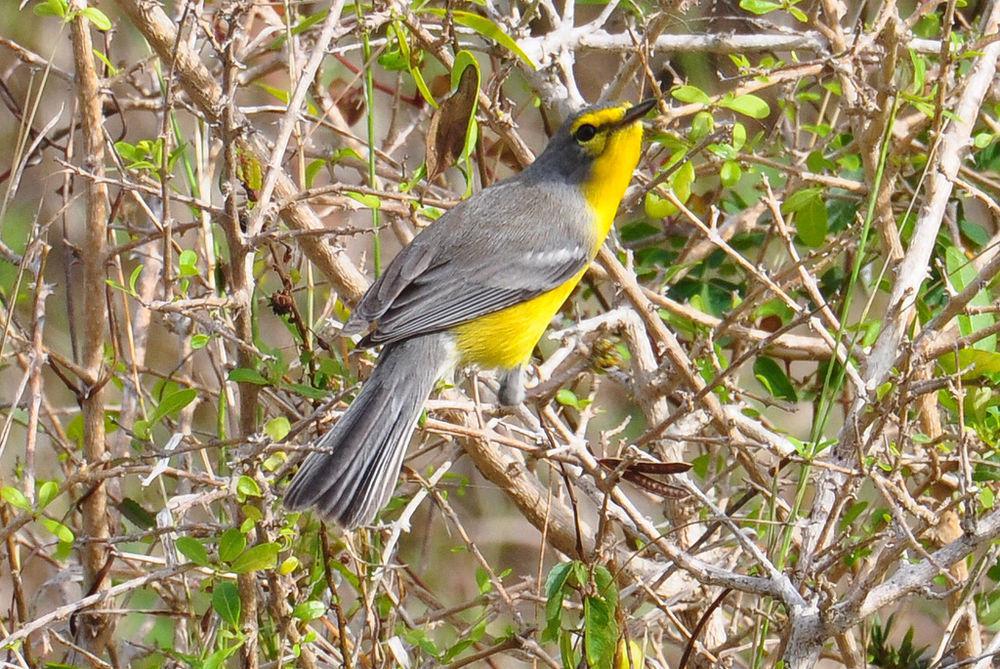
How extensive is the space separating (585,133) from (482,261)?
475mm

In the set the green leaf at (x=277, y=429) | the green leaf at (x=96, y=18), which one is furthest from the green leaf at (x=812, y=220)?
the green leaf at (x=96, y=18)

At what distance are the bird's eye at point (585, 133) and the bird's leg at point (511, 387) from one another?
2.26 feet

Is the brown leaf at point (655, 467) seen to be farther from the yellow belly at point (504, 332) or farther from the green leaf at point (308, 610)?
the yellow belly at point (504, 332)

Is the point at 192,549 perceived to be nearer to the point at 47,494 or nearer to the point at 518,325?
the point at 47,494

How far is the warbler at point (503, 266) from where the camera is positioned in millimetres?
3168

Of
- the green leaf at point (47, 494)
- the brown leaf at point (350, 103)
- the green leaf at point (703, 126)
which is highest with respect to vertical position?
the brown leaf at point (350, 103)

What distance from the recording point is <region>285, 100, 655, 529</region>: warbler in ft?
10.4

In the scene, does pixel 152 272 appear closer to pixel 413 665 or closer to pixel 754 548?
pixel 413 665

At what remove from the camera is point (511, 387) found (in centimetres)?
338

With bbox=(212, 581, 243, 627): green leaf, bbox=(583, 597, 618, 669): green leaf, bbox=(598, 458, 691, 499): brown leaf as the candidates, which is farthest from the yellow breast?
bbox=(583, 597, 618, 669): green leaf

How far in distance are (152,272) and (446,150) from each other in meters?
1.37

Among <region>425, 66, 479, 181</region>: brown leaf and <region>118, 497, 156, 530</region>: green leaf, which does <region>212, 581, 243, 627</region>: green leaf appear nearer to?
<region>118, 497, 156, 530</region>: green leaf

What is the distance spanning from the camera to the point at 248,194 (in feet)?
8.86

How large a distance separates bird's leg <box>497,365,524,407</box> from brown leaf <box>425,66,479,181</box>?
0.81 meters
